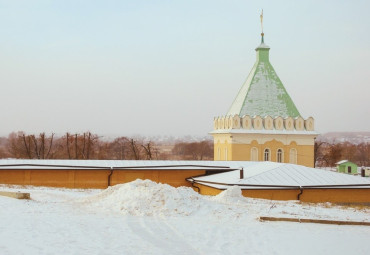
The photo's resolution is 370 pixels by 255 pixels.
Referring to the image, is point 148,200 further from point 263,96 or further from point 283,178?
point 263,96

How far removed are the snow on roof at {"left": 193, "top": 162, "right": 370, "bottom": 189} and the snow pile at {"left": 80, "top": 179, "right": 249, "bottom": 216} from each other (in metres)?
5.64

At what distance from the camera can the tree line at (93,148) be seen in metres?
43.6

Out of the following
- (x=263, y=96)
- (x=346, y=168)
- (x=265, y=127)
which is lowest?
(x=346, y=168)

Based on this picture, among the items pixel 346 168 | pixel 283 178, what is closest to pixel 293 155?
pixel 283 178

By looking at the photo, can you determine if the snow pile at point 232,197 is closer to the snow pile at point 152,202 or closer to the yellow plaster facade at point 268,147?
the snow pile at point 152,202

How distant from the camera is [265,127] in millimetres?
27641

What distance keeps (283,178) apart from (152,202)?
814cm

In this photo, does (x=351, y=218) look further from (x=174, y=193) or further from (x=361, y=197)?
(x=361, y=197)

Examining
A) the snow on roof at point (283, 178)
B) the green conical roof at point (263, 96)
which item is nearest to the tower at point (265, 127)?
the green conical roof at point (263, 96)

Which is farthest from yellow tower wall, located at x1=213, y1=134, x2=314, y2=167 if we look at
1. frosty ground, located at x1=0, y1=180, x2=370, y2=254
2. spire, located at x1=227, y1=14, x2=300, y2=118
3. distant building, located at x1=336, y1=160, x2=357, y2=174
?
frosty ground, located at x1=0, y1=180, x2=370, y2=254

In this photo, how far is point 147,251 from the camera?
7.15 m

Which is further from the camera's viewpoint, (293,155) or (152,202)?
(293,155)

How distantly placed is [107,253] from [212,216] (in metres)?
3.92

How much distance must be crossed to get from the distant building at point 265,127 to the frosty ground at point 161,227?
48.3 ft
